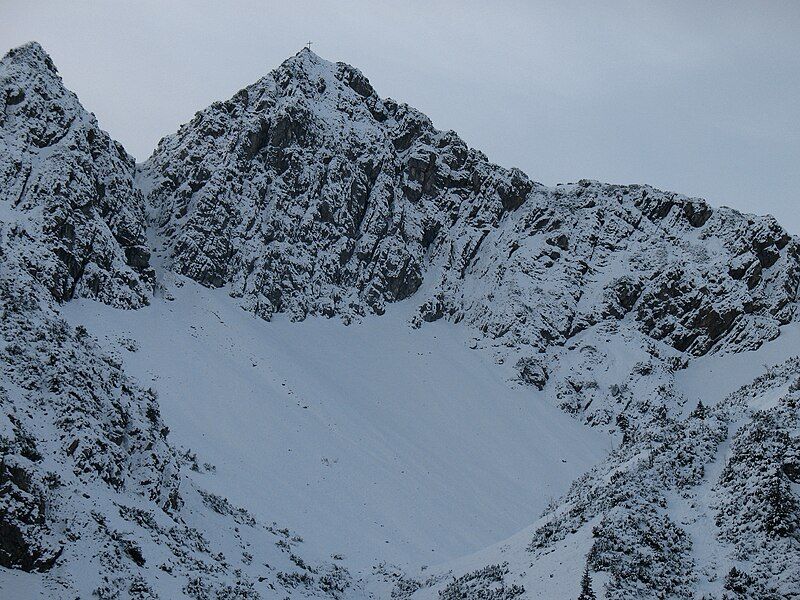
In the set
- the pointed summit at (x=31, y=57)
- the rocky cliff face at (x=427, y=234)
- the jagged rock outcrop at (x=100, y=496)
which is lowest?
the jagged rock outcrop at (x=100, y=496)

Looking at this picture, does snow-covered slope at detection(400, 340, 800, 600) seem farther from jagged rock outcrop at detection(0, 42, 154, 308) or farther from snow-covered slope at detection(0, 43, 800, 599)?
jagged rock outcrop at detection(0, 42, 154, 308)

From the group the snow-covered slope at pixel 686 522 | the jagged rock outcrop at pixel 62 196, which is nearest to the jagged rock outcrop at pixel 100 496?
the snow-covered slope at pixel 686 522

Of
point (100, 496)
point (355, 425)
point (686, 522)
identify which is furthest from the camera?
point (355, 425)

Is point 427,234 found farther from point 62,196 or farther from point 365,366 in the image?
point 62,196

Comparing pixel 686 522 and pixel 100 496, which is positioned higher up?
pixel 686 522

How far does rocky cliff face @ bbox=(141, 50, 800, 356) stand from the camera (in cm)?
6109

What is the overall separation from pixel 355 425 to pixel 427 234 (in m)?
31.7

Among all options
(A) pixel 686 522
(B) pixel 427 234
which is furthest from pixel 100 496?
(B) pixel 427 234

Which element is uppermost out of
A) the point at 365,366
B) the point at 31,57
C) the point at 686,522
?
the point at 31,57

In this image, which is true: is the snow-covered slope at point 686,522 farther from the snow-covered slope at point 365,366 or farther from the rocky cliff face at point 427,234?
the rocky cliff face at point 427,234

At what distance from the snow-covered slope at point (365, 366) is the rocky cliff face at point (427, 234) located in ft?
0.92

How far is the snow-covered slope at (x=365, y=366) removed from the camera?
57.4 feet

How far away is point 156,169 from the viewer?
66.6 m

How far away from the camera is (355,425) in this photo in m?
45.7
